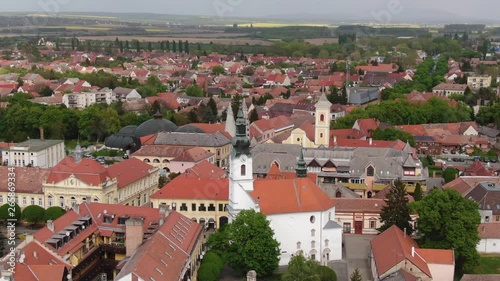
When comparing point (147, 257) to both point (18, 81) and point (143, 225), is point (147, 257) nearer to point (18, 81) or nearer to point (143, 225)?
point (143, 225)

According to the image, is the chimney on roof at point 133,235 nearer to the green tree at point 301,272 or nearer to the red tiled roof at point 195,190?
the green tree at point 301,272

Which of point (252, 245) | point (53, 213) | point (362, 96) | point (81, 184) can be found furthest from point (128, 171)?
point (362, 96)

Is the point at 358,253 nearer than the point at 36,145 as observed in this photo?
Yes

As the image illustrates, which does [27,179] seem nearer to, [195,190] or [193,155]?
[195,190]

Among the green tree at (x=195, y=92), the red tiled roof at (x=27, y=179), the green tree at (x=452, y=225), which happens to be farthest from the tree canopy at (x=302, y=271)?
the green tree at (x=195, y=92)

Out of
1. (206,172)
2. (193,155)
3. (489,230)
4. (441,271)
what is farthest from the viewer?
(193,155)

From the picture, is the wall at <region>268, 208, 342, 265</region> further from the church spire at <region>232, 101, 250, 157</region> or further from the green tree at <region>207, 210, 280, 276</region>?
the church spire at <region>232, 101, 250, 157</region>

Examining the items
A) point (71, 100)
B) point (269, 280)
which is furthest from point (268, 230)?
point (71, 100)
